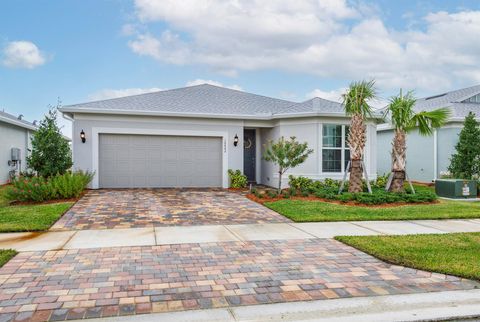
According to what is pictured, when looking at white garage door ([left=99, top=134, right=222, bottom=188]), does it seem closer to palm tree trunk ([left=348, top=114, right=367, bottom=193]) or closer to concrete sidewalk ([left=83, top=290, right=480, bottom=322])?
palm tree trunk ([left=348, top=114, right=367, bottom=193])

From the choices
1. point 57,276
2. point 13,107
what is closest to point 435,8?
point 57,276

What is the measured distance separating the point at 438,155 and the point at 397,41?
18.2 ft

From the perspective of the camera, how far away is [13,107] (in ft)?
70.8

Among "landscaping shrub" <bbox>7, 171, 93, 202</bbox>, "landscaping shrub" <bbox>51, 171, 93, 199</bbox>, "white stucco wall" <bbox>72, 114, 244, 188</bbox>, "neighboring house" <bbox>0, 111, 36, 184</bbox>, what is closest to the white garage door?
"white stucco wall" <bbox>72, 114, 244, 188</bbox>

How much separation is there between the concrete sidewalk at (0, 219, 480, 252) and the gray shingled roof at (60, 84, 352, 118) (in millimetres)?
7095

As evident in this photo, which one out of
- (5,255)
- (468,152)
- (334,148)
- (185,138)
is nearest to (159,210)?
(5,255)

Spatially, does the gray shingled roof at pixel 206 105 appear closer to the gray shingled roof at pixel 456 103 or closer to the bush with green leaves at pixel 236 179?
the bush with green leaves at pixel 236 179

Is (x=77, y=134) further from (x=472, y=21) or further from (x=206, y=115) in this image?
(x=472, y=21)

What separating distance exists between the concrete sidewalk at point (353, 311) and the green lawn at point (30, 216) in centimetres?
491

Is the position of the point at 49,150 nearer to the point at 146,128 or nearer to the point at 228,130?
the point at 146,128

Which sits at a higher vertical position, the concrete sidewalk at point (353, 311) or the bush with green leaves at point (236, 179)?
the bush with green leaves at point (236, 179)

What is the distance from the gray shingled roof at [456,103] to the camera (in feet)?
59.0

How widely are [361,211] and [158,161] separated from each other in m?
8.45

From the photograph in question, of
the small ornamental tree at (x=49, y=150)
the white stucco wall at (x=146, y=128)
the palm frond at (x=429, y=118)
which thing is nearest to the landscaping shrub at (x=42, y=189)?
the small ornamental tree at (x=49, y=150)
